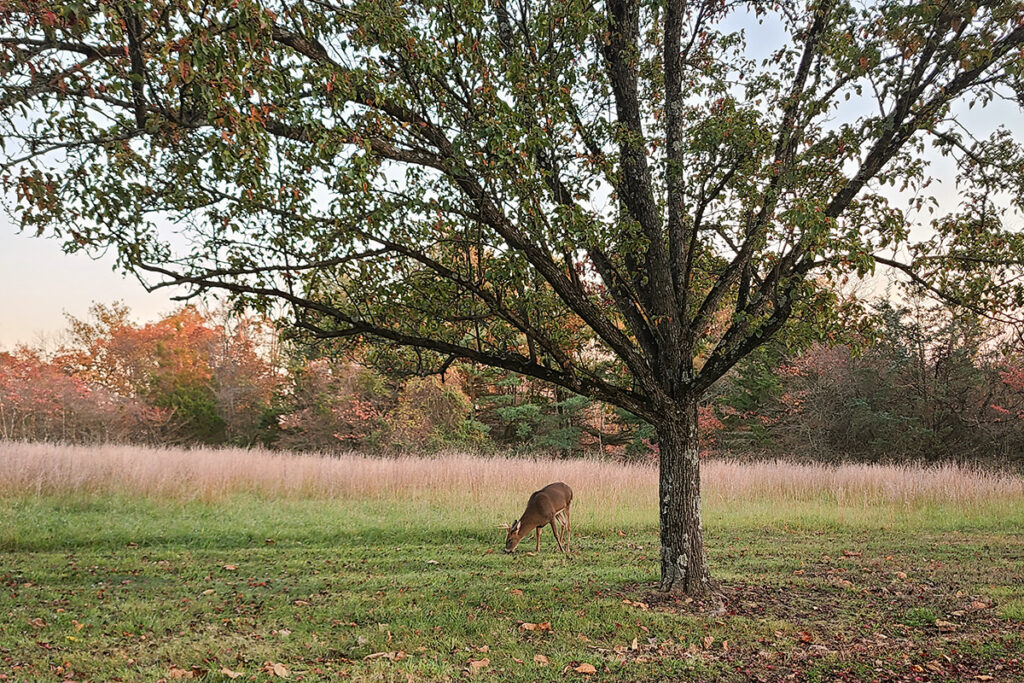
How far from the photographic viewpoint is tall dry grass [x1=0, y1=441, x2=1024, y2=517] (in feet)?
41.2

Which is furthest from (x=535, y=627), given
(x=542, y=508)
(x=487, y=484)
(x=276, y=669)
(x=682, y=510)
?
(x=487, y=484)

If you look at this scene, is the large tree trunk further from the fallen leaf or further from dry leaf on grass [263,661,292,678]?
dry leaf on grass [263,661,292,678]

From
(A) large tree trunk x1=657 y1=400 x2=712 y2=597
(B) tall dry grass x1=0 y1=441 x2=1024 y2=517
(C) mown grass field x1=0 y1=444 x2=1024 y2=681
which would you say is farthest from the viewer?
(B) tall dry grass x1=0 y1=441 x2=1024 y2=517

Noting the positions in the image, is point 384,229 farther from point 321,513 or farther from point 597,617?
point 321,513

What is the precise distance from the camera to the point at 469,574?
802 centimetres

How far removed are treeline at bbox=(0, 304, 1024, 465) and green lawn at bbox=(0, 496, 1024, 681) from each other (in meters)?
6.10

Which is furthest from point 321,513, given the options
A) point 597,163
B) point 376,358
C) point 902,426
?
point 902,426

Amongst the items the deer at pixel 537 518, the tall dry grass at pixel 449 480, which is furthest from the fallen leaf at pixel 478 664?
the tall dry grass at pixel 449 480

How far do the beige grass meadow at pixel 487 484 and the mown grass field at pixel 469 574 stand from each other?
→ 53 mm

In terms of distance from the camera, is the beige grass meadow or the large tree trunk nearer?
the large tree trunk

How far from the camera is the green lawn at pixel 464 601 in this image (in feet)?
16.8

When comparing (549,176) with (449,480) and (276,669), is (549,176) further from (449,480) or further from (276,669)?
(449,480)

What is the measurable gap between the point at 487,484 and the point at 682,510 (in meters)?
6.78

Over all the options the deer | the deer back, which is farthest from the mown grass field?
the deer back
